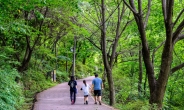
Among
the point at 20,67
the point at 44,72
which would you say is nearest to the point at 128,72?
the point at 44,72

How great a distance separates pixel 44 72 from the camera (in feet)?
96.6

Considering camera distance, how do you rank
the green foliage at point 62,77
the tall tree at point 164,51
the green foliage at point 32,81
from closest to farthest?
the tall tree at point 164,51
the green foliage at point 32,81
the green foliage at point 62,77

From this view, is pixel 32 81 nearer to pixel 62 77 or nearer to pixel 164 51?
pixel 164 51

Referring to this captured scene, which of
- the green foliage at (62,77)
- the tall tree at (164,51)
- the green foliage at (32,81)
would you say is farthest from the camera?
the green foliage at (62,77)

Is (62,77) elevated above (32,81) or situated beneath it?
elevated above

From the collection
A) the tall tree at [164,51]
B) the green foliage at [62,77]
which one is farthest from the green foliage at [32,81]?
the tall tree at [164,51]

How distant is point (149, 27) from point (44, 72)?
52.6ft

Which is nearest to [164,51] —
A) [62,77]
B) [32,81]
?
[32,81]

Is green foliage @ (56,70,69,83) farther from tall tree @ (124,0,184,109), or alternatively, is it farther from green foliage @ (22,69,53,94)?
tall tree @ (124,0,184,109)

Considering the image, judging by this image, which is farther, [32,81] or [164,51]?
[32,81]

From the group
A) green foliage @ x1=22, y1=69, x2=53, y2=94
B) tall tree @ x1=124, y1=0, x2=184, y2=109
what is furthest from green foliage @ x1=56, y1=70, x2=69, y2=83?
tall tree @ x1=124, y1=0, x2=184, y2=109

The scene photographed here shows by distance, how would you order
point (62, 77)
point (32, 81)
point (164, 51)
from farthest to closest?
point (62, 77), point (32, 81), point (164, 51)

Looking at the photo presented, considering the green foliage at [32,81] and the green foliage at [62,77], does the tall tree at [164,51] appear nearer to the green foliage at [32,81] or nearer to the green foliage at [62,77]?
the green foliage at [32,81]

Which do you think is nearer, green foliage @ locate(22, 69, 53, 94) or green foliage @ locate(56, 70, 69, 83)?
green foliage @ locate(22, 69, 53, 94)
